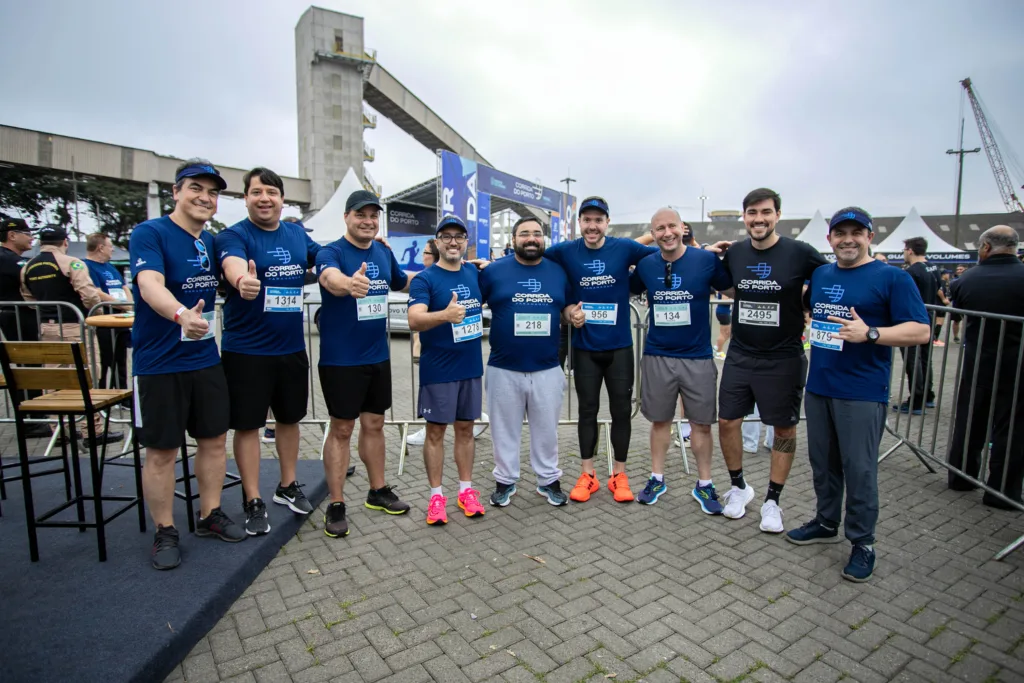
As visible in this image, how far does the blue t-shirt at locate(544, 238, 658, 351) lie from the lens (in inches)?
161

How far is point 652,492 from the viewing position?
4.24 m

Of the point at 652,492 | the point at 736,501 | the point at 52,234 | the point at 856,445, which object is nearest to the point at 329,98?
the point at 52,234

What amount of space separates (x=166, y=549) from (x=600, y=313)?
306cm

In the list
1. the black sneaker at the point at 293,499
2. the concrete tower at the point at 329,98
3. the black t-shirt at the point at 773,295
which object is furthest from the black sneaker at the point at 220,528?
the concrete tower at the point at 329,98

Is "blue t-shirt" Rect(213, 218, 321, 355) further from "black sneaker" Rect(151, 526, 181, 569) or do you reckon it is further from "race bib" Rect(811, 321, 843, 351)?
"race bib" Rect(811, 321, 843, 351)

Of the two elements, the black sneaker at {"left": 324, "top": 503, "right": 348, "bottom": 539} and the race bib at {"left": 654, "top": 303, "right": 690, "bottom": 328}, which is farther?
the race bib at {"left": 654, "top": 303, "right": 690, "bottom": 328}

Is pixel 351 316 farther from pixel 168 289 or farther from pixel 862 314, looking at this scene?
pixel 862 314

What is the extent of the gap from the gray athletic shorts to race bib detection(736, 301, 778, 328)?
433 mm

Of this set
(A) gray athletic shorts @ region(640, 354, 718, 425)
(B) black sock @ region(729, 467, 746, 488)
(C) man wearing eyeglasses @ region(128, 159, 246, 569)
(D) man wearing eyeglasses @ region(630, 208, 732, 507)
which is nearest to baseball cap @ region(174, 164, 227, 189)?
(C) man wearing eyeglasses @ region(128, 159, 246, 569)

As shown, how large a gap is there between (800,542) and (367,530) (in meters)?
2.84

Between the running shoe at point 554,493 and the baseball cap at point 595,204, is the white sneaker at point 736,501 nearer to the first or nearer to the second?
the running shoe at point 554,493

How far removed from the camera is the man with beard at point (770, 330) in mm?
3656

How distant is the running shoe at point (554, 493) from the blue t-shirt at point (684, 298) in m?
1.26

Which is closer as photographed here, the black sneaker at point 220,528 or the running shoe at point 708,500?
the black sneaker at point 220,528
